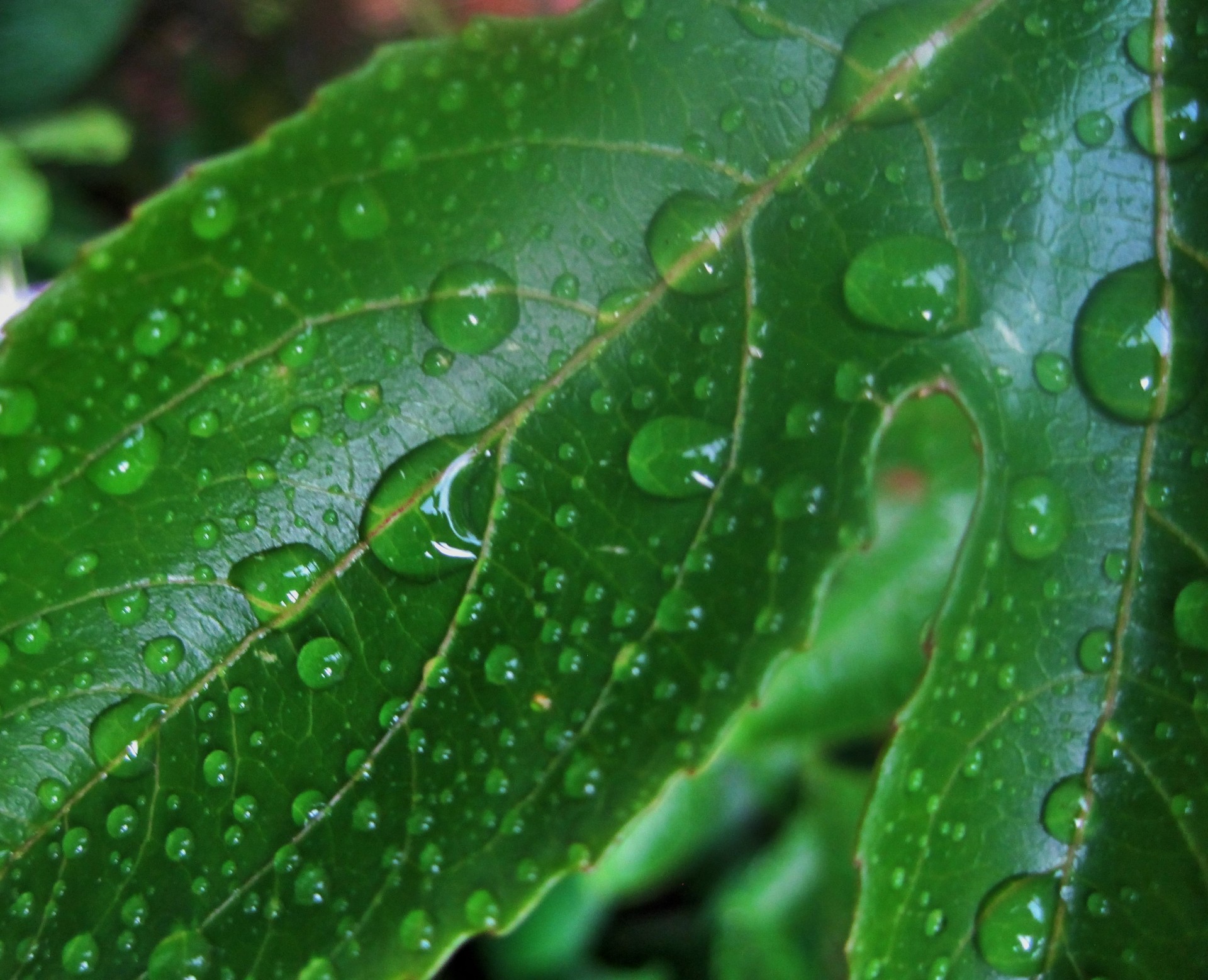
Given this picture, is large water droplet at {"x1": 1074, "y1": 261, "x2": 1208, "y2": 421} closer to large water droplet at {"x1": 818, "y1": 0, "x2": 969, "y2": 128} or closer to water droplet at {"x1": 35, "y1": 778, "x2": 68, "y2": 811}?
large water droplet at {"x1": 818, "y1": 0, "x2": 969, "y2": 128}

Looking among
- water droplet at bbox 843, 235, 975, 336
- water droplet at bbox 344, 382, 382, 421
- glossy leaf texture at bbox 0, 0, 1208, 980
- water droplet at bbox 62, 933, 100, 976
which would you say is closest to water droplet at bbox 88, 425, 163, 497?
glossy leaf texture at bbox 0, 0, 1208, 980

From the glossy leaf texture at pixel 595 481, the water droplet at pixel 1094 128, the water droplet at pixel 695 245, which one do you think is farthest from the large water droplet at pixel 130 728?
the water droplet at pixel 1094 128

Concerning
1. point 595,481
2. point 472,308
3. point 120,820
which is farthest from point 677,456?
point 120,820

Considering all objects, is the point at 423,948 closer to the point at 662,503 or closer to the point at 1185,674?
the point at 662,503

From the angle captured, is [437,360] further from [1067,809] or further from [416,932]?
[1067,809]

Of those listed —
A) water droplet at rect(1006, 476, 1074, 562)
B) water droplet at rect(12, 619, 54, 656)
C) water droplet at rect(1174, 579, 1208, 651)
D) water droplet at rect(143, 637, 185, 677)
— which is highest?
water droplet at rect(12, 619, 54, 656)

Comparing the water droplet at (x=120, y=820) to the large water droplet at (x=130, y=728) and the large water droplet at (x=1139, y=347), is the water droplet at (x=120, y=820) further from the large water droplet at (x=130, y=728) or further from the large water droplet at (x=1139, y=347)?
the large water droplet at (x=1139, y=347)

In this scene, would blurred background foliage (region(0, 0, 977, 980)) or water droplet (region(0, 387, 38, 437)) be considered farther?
blurred background foliage (region(0, 0, 977, 980))
